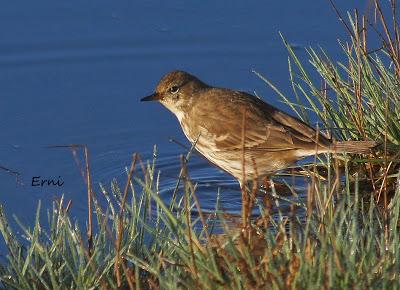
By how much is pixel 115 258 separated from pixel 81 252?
0.56ft

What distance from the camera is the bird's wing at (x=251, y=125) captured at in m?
7.56

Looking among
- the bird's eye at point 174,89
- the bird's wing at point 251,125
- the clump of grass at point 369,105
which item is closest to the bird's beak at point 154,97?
the bird's eye at point 174,89

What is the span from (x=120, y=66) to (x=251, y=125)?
7.77 feet

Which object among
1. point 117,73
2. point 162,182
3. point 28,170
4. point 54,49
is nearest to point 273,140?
point 162,182

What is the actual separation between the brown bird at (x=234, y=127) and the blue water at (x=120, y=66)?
247 mm

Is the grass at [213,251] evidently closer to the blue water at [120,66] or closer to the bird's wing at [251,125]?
the bird's wing at [251,125]

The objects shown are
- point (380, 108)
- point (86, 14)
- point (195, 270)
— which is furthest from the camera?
point (86, 14)

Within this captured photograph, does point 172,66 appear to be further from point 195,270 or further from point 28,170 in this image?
point 195,270

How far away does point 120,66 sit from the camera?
9.82m

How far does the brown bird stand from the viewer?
24.9ft

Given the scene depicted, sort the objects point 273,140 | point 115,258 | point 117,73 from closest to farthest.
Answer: point 115,258, point 273,140, point 117,73

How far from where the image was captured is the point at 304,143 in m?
7.45

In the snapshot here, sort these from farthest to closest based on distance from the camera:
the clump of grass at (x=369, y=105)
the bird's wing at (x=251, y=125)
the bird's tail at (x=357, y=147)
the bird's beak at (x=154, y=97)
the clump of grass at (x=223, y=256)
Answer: the bird's beak at (x=154, y=97) → the bird's wing at (x=251, y=125) → the clump of grass at (x=369, y=105) → the bird's tail at (x=357, y=147) → the clump of grass at (x=223, y=256)

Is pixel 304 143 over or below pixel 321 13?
below
